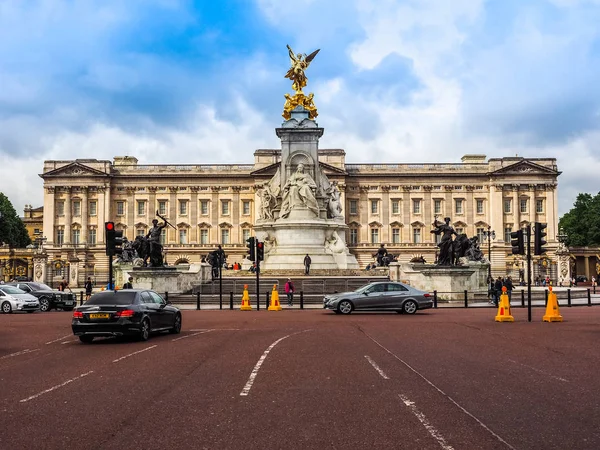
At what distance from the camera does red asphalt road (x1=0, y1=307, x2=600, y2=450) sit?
776cm

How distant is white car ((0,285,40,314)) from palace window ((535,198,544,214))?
91.4 meters

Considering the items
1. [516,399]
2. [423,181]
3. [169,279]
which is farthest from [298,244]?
[423,181]

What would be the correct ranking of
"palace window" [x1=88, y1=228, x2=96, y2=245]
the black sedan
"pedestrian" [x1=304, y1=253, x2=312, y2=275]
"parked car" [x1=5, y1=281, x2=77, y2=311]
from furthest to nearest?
"palace window" [x1=88, y1=228, x2=96, y2=245]
"pedestrian" [x1=304, y1=253, x2=312, y2=275]
"parked car" [x1=5, y1=281, x2=77, y2=311]
the black sedan

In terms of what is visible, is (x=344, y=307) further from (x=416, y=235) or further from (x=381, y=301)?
(x=416, y=235)

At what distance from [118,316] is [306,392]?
343 inches

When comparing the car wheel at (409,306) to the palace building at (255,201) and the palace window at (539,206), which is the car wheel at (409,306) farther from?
the palace window at (539,206)

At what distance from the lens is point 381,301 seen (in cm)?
2930

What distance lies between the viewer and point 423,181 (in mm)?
113000

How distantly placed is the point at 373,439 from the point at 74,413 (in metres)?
3.90

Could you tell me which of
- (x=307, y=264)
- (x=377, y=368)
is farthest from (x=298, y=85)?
(x=377, y=368)

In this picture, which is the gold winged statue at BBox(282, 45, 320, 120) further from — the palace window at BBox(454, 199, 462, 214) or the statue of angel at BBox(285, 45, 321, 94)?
the palace window at BBox(454, 199, 462, 214)

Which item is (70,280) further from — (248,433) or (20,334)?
(248,433)

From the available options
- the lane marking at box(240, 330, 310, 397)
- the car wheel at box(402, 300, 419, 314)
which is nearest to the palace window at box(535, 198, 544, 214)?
the car wheel at box(402, 300, 419, 314)

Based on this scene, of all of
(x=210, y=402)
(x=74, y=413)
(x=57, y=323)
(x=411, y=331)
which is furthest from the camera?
(x=57, y=323)
